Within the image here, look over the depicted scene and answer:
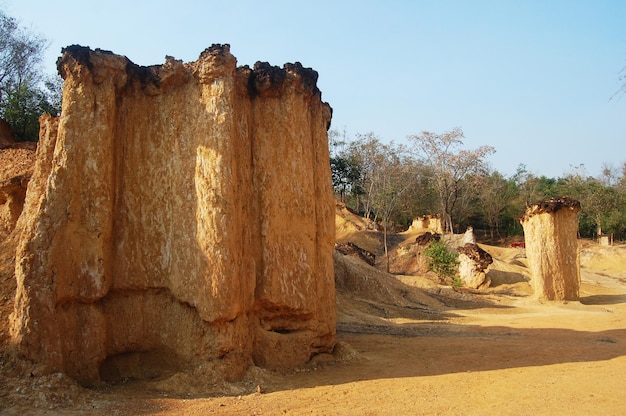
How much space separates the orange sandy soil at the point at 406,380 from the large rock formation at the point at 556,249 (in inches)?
190

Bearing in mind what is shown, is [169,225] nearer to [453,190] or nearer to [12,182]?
[12,182]

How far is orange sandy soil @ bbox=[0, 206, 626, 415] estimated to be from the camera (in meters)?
6.42

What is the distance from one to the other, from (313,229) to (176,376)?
3.39 metres

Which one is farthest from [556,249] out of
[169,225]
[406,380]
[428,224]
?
[428,224]

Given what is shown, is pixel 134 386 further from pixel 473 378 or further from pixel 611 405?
pixel 611 405

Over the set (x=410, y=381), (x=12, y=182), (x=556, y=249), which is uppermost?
(x=12, y=182)

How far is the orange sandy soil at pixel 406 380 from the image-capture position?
642 cm

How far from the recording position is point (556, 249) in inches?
808

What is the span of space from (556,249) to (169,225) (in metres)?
17.1

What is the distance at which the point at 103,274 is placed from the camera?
768cm

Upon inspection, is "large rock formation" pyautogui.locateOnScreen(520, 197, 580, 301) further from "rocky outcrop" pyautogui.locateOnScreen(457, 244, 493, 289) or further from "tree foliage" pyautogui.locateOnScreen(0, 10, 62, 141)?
"tree foliage" pyautogui.locateOnScreen(0, 10, 62, 141)

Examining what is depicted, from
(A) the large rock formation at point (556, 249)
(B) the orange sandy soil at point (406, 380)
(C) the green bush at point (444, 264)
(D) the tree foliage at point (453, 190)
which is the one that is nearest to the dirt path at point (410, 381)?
(B) the orange sandy soil at point (406, 380)

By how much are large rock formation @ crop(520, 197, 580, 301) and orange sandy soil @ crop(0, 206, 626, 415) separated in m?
4.83

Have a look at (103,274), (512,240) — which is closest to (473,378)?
(103,274)
